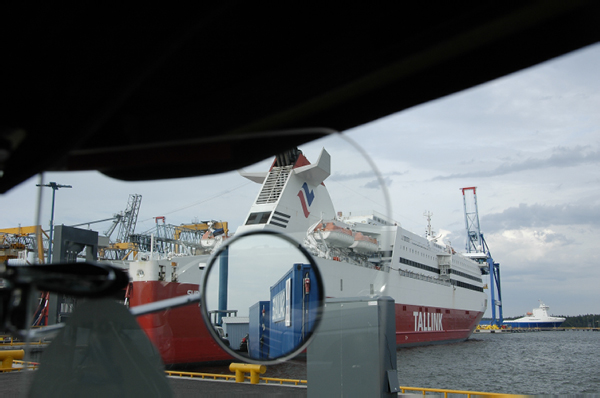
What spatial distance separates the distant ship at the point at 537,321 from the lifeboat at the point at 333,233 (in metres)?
74.0

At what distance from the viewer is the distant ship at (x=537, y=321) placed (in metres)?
65.7

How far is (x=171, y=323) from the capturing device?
860 millimetres

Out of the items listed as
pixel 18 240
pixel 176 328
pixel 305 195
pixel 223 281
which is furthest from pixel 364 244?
pixel 18 240

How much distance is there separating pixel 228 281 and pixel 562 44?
135cm

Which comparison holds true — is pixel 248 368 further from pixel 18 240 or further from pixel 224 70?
pixel 18 240

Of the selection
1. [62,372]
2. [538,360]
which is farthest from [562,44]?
[538,360]

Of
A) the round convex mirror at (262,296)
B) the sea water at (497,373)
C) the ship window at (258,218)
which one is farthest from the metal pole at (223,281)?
the sea water at (497,373)

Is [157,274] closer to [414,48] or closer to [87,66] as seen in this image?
[87,66]

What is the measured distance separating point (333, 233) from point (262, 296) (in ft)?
0.80

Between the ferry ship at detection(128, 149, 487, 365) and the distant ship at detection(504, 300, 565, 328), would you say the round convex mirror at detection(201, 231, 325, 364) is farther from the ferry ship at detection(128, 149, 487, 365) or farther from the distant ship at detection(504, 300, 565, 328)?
the distant ship at detection(504, 300, 565, 328)

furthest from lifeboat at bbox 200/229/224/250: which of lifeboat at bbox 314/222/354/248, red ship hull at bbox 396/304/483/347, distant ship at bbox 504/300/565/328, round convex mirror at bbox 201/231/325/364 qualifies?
distant ship at bbox 504/300/565/328

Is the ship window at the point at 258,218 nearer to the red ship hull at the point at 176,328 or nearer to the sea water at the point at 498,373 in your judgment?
the red ship hull at the point at 176,328

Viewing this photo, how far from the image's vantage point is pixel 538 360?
64.8 feet

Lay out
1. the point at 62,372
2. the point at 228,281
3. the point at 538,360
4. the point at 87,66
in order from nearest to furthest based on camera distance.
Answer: the point at 62,372 < the point at 228,281 < the point at 87,66 < the point at 538,360
